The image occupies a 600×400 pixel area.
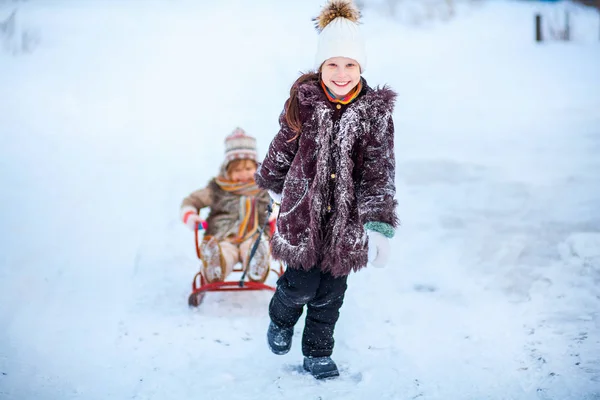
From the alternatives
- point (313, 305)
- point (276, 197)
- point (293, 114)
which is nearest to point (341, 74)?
point (293, 114)

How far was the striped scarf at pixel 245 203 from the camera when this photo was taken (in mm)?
3773

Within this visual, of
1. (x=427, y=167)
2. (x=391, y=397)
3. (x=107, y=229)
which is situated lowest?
(x=391, y=397)

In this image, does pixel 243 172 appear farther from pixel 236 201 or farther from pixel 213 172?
pixel 213 172

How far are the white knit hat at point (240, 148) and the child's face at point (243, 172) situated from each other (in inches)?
1.7

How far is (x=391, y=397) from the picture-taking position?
8.03ft

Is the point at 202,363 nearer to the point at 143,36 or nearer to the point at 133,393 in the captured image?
the point at 133,393

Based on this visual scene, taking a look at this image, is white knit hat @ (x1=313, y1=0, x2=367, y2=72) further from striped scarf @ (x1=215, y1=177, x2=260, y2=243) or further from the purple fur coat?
striped scarf @ (x1=215, y1=177, x2=260, y2=243)

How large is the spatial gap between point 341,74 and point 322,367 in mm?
1291

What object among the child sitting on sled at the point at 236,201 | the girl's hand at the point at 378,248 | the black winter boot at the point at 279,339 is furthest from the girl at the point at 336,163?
the child sitting on sled at the point at 236,201

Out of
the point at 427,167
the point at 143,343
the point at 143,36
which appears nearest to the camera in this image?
the point at 143,343

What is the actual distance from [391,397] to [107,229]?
9.94 ft

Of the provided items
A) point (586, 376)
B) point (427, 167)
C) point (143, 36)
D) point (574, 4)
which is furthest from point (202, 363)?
point (574, 4)

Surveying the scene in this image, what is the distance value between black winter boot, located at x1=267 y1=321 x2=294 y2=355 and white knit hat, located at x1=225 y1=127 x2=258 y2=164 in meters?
1.40

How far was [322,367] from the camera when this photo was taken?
2.62 meters
